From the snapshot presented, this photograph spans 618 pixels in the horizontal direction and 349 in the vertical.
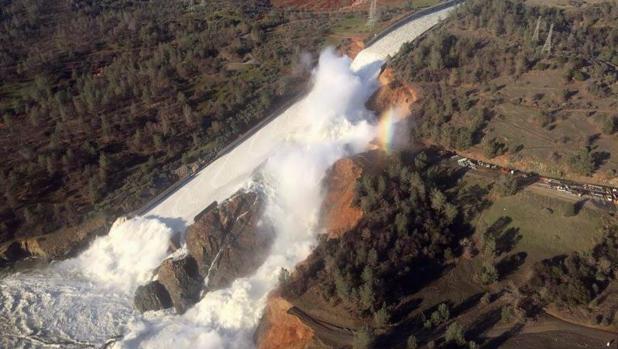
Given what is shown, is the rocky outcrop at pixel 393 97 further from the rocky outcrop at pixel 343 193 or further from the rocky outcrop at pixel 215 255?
the rocky outcrop at pixel 215 255

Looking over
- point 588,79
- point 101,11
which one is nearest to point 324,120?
point 588,79

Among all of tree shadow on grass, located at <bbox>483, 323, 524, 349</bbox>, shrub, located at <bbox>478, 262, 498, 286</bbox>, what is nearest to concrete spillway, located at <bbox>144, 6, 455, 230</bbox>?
shrub, located at <bbox>478, 262, 498, 286</bbox>

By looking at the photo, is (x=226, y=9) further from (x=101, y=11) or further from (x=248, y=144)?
(x=248, y=144)

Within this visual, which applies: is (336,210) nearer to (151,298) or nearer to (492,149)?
(492,149)

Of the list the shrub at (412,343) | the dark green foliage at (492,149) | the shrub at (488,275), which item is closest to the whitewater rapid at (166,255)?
the dark green foliage at (492,149)

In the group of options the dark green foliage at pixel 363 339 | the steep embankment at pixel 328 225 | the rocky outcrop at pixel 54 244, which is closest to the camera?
the dark green foliage at pixel 363 339

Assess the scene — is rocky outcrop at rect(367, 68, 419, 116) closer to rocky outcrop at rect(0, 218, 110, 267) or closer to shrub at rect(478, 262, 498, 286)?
shrub at rect(478, 262, 498, 286)
